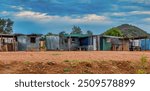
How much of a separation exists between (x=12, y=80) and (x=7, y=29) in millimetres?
46430

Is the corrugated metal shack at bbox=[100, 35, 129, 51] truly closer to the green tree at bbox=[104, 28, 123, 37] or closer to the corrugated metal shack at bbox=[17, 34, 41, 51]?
the green tree at bbox=[104, 28, 123, 37]

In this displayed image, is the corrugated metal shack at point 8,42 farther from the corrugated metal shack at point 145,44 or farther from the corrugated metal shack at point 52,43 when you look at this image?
the corrugated metal shack at point 145,44

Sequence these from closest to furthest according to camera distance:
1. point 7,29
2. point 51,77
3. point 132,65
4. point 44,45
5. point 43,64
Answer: point 51,77, point 43,64, point 132,65, point 44,45, point 7,29

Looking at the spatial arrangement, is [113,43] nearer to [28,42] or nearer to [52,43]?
[52,43]

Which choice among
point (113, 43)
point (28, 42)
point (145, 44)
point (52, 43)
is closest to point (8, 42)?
point (28, 42)

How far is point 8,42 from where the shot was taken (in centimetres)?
3819

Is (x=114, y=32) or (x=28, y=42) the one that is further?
(x=114, y=32)

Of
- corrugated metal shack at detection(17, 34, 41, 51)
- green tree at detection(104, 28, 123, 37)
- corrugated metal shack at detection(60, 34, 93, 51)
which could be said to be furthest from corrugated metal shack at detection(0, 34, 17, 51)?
green tree at detection(104, 28, 123, 37)

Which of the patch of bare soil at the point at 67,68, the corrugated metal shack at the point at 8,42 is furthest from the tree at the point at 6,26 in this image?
the patch of bare soil at the point at 67,68

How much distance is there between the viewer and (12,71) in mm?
9930

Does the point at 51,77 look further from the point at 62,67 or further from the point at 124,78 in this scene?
the point at 62,67

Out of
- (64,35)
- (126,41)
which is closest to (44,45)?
(64,35)

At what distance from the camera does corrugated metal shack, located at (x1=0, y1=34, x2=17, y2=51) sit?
36.2 metres

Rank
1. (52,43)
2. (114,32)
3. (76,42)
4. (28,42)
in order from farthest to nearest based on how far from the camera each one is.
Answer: (114,32), (76,42), (52,43), (28,42)
